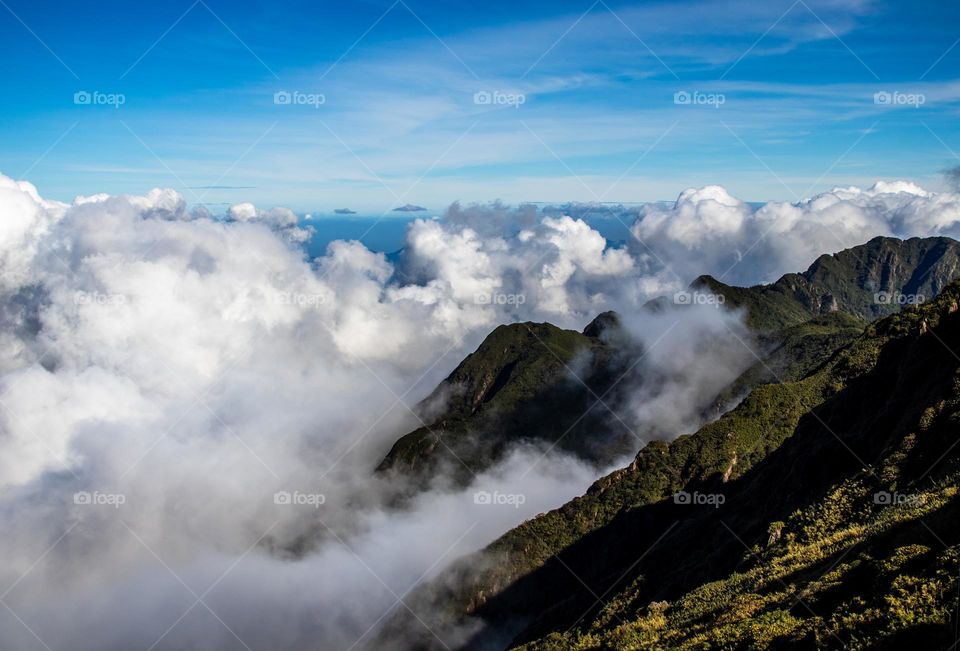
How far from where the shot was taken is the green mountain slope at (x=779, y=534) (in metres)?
30.3

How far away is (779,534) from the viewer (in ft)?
201

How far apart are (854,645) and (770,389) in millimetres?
167307

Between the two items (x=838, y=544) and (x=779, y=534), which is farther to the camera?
(x=779, y=534)

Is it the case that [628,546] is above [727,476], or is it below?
below

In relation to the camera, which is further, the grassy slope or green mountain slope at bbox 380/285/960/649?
green mountain slope at bbox 380/285/960/649

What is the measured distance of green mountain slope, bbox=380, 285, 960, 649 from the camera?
1193 inches

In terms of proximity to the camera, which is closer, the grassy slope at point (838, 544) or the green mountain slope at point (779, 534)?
the grassy slope at point (838, 544)

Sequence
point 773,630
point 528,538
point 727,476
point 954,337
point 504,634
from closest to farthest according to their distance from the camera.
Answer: point 773,630
point 954,337
point 727,476
point 504,634
point 528,538

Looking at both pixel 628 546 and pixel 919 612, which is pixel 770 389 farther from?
pixel 919 612

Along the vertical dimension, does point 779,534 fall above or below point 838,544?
below

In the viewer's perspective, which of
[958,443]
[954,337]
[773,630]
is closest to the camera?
[773,630]

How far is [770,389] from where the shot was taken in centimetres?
17425

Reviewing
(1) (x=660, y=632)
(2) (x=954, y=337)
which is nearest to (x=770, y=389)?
(2) (x=954, y=337)

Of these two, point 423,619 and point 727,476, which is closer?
point 727,476
